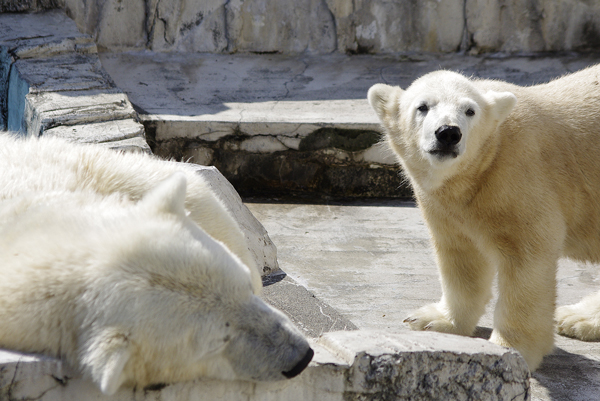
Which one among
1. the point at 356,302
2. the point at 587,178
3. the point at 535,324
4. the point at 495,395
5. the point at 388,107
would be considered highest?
the point at 388,107

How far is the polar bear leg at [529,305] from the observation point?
2.76m

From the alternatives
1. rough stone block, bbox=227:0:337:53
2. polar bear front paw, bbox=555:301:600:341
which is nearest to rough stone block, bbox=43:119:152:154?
polar bear front paw, bbox=555:301:600:341

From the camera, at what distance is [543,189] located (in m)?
2.82

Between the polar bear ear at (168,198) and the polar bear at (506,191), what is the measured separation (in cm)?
142

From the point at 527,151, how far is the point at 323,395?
1625mm

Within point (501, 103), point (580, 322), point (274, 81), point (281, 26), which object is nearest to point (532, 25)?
point (281, 26)

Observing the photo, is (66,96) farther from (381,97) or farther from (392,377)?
(392,377)

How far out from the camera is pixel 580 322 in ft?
10.3

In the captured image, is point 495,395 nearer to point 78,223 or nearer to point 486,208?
point 486,208

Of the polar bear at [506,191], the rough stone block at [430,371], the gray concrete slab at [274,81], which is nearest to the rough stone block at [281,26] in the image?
the gray concrete slab at [274,81]

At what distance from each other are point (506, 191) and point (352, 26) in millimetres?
4762

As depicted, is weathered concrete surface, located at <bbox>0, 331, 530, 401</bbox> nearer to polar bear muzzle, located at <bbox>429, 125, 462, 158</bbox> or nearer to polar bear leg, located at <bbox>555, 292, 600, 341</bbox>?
polar bear muzzle, located at <bbox>429, 125, 462, 158</bbox>

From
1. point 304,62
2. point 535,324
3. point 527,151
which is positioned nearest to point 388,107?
point 527,151

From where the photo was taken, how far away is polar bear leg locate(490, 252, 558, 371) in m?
2.76
